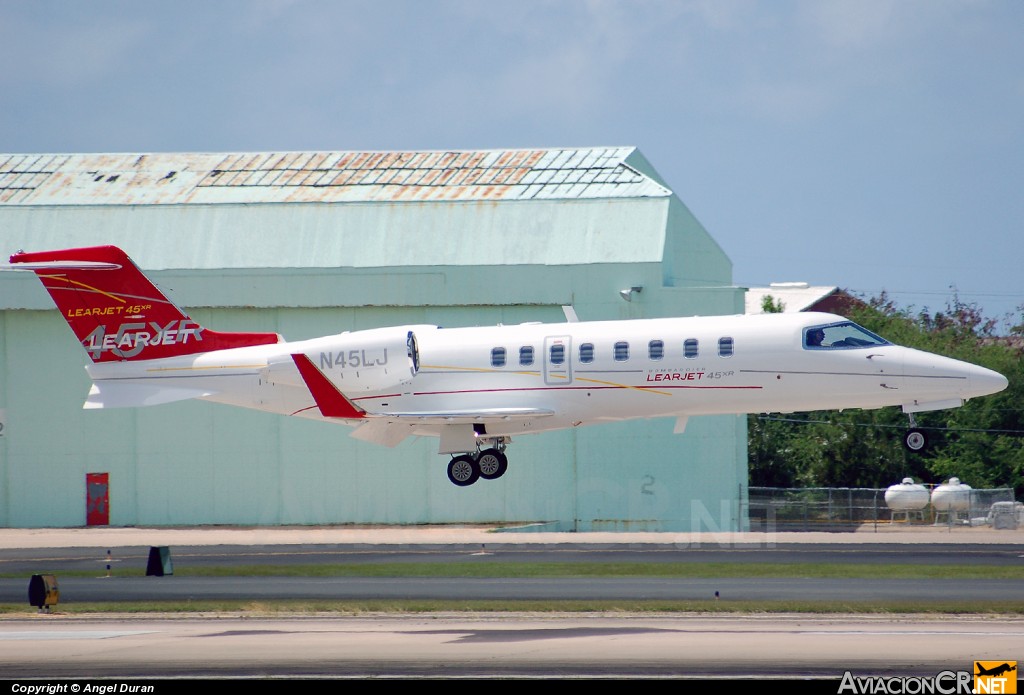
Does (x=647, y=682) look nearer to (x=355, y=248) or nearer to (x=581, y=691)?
(x=581, y=691)

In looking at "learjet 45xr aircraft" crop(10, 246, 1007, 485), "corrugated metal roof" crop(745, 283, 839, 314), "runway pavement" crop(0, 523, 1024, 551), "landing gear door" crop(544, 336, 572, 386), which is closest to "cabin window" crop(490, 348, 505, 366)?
"learjet 45xr aircraft" crop(10, 246, 1007, 485)

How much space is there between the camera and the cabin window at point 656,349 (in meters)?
29.0

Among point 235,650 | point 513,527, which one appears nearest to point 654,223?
point 513,527

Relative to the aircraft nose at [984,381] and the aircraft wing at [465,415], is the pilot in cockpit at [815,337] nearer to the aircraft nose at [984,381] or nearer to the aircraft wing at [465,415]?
the aircraft nose at [984,381]

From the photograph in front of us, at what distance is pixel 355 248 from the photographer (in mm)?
46562

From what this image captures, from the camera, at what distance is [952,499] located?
145ft

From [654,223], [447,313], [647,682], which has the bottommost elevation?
[647,682]

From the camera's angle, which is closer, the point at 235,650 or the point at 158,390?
the point at 235,650

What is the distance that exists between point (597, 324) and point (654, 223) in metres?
15.8

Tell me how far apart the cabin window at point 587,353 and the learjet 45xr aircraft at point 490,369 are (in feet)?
0.10

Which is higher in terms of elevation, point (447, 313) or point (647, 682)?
point (447, 313)

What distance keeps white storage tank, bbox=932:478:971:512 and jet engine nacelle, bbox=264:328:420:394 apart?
20.9 metres

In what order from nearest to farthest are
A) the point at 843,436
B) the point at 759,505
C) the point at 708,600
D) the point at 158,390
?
the point at 708,600, the point at 158,390, the point at 759,505, the point at 843,436

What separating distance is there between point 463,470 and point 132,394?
797cm
